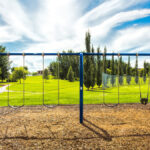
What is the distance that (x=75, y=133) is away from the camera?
164 inches

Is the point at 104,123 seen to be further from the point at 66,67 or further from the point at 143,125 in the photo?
the point at 66,67

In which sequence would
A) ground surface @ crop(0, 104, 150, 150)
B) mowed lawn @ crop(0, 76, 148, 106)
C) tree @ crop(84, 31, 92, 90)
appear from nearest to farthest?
1. ground surface @ crop(0, 104, 150, 150)
2. mowed lawn @ crop(0, 76, 148, 106)
3. tree @ crop(84, 31, 92, 90)

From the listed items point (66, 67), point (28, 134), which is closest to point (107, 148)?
point (28, 134)

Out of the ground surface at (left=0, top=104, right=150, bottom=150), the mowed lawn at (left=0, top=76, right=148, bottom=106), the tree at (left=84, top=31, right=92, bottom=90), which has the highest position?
the tree at (left=84, top=31, right=92, bottom=90)

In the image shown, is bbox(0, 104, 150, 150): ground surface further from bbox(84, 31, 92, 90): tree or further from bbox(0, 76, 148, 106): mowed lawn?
bbox(84, 31, 92, 90): tree

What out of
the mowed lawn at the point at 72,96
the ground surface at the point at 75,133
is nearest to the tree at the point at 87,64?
the mowed lawn at the point at 72,96

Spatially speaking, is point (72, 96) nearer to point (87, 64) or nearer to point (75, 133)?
point (87, 64)

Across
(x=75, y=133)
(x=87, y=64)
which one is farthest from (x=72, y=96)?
(x=75, y=133)

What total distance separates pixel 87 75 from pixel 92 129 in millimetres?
13945

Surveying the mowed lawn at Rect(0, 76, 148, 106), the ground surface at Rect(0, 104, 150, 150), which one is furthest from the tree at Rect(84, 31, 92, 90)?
the ground surface at Rect(0, 104, 150, 150)

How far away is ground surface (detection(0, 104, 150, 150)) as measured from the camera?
3475mm

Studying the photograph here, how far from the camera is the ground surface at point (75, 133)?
3.47 m

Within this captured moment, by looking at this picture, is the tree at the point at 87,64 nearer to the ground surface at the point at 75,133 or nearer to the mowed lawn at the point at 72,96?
the mowed lawn at the point at 72,96

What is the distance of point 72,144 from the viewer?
3.49 m
